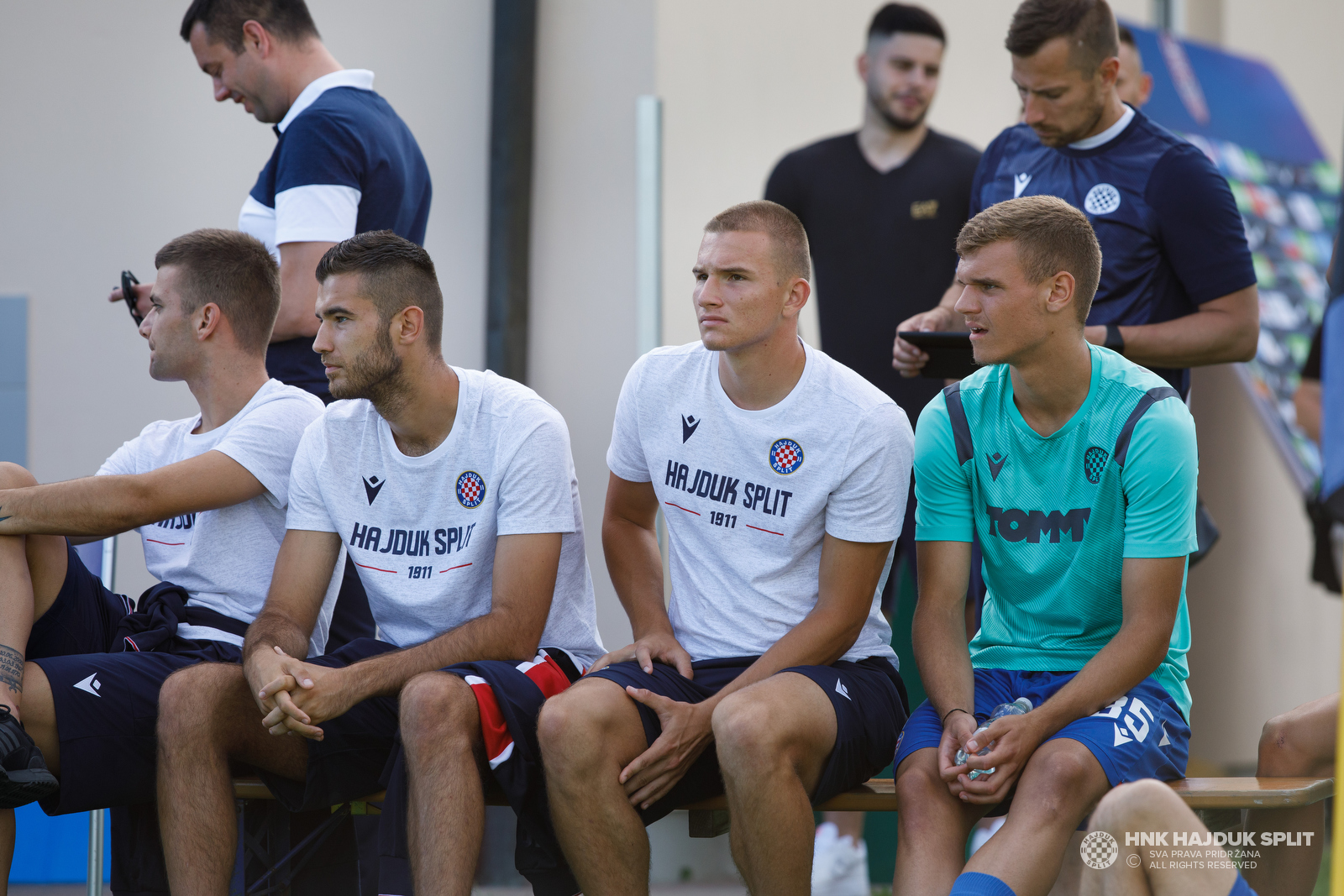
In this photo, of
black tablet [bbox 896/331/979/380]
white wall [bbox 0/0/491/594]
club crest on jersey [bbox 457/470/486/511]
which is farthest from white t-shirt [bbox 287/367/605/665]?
white wall [bbox 0/0/491/594]

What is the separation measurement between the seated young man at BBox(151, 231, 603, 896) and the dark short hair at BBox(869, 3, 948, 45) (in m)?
1.71

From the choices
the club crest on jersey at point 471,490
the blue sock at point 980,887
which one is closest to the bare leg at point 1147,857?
the blue sock at point 980,887

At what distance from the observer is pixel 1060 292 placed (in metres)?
2.24

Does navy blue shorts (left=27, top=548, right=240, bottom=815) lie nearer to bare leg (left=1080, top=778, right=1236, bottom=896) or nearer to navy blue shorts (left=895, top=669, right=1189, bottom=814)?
navy blue shorts (left=895, top=669, right=1189, bottom=814)

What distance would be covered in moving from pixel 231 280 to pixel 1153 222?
202cm

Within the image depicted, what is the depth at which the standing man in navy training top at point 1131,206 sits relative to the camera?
104 inches

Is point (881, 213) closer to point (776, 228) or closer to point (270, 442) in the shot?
point (776, 228)

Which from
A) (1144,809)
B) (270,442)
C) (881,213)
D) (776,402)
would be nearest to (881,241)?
(881,213)

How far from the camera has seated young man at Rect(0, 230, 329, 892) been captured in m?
2.37

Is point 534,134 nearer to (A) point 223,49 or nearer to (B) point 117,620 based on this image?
(A) point 223,49

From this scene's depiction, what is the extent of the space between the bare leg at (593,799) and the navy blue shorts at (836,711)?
3.0 inches

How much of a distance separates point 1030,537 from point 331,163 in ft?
5.74

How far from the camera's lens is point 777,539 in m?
2.40

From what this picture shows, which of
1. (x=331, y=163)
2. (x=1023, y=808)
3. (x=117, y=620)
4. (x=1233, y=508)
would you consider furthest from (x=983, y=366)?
(x=1233, y=508)
